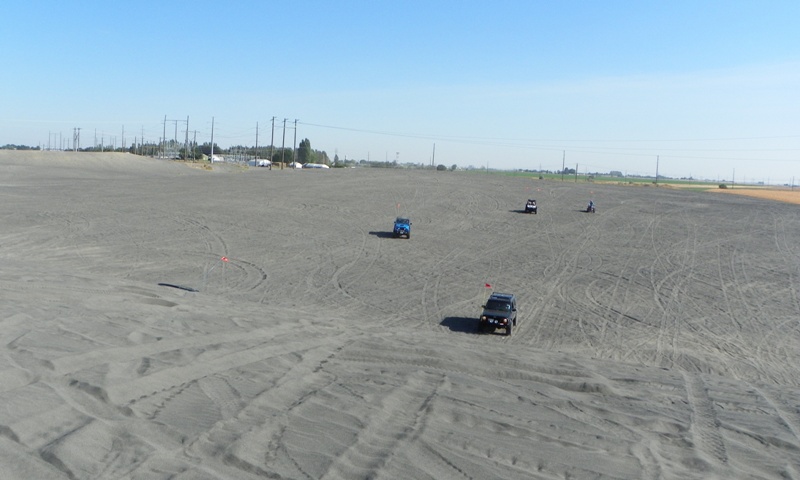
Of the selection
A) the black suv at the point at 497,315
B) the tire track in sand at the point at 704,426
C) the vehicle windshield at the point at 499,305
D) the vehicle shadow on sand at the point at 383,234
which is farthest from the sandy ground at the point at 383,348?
the vehicle shadow on sand at the point at 383,234

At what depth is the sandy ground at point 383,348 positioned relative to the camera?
1071 cm

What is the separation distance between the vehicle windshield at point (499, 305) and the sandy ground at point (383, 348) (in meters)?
1.01

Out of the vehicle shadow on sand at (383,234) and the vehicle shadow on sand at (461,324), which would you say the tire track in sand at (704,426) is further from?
the vehicle shadow on sand at (383,234)

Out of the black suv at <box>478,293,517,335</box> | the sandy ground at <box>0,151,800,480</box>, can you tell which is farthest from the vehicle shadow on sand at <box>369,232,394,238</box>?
the black suv at <box>478,293,517,335</box>

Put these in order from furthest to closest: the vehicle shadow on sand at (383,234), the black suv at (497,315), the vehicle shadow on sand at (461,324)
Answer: the vehicle shadow on sand at (383,234) → the vehicle shadow on sand at (461,324) → the black suv at (497,315)

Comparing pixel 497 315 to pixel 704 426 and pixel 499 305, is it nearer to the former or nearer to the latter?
pixel 499 305

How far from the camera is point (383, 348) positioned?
18500mm

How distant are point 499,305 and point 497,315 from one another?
0.50 m

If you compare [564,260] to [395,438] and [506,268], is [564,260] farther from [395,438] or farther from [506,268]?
[395,438]

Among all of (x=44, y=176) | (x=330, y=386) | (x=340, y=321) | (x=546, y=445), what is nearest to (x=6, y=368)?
(x=330, y=386)

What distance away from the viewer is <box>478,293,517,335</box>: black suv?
2508 centimetres

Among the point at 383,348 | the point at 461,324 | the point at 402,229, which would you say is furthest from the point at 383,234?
the point at 383,348

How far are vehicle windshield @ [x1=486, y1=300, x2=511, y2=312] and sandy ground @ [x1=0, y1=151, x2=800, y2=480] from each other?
1008mm

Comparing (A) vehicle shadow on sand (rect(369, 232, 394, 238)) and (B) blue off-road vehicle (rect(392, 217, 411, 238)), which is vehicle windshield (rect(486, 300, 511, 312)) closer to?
(B) blue off-road vehicle (rect(392, 217, 411, 238))
